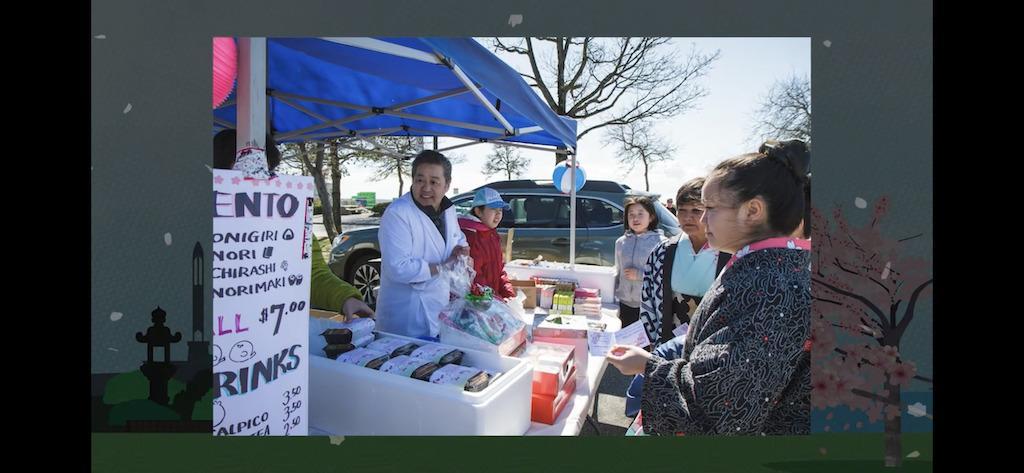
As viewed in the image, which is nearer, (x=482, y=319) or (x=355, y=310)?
(x=482, y=319)

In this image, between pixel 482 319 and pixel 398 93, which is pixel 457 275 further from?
pixel 398 93

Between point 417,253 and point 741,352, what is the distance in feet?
5.73

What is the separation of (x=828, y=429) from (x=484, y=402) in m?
1.52

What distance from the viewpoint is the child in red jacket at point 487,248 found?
323 centimetres

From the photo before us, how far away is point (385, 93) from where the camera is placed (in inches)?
140

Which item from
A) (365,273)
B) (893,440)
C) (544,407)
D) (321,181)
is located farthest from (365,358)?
(365,273)

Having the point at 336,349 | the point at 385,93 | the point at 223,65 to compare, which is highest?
the point at 385,93

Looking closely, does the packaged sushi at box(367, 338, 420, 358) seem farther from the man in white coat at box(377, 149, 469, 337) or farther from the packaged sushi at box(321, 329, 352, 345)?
the man in white coat at box(377, 149, 469, 337)

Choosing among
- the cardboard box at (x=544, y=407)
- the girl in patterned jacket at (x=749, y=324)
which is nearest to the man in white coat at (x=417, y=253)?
the cardboard box at (x=544, y=407)

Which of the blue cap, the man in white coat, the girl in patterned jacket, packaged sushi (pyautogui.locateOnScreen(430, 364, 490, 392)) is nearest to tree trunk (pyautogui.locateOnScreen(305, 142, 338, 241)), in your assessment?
the blue cap

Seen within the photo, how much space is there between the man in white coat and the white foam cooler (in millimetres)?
760

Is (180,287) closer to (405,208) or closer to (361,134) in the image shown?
(405,208)

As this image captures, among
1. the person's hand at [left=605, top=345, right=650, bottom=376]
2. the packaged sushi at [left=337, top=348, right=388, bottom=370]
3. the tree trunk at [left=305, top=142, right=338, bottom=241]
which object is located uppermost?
the tree trunk at [left=305, top=142, right=338, bottom=241]

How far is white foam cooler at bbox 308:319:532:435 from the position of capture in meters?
1.53
